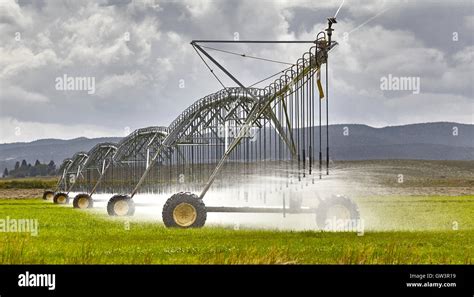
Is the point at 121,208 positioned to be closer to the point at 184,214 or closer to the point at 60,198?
the point at 184,214

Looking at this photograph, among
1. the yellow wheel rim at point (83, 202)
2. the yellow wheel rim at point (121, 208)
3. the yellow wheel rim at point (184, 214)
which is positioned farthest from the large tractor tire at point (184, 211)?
the yellow wheel rim at point (83, 202)

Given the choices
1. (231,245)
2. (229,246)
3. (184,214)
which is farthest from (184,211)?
(229,246)

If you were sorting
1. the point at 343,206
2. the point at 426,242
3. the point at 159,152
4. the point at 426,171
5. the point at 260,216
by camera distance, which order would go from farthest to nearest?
the point at 426,171 < the point at 159,152 < the point at 260,216 < the point at 343,206 < the point at 426,242

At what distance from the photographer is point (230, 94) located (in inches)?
1583

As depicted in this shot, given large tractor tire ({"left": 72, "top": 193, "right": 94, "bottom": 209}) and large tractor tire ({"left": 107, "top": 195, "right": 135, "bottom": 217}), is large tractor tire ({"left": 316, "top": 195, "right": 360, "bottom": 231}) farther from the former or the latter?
large tractor tire ({"left": 72, "top": 193, "right": 94, "bottom": 209})

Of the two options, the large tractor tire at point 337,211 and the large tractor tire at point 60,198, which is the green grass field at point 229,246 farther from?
the large tractor tire at point 60,198

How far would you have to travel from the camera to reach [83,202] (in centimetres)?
7481

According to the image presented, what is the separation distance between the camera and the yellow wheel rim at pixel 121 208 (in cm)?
5188

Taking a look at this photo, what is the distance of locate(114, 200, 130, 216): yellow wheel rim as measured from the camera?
5188 cm

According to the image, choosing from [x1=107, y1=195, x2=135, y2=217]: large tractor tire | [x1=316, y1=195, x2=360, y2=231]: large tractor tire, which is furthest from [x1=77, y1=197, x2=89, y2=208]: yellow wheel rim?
[x1=316, y1=195, x2=360, y2=231]: large tractor tire
